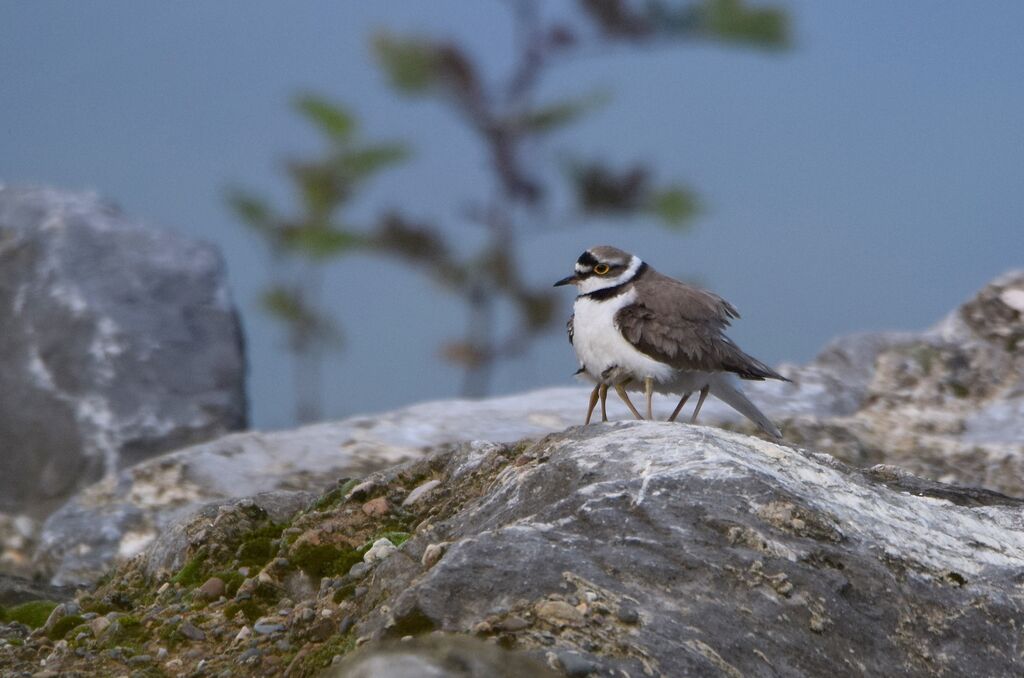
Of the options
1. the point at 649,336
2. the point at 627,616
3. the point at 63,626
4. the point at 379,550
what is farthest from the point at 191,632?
the point at 649,336

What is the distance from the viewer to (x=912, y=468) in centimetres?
863

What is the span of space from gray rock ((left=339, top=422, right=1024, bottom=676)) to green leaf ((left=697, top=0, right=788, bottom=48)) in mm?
12616

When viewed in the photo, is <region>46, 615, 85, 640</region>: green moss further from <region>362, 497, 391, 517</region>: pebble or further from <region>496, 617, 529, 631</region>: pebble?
<region>496, 617, 529, 631</region>: pebble

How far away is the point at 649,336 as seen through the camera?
608 centimetres

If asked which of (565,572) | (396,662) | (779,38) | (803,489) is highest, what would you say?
(779,38)

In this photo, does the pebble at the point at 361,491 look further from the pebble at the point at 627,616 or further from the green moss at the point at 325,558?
the pebble at the point at 627,616

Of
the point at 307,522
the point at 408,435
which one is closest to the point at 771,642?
the point at 307,522

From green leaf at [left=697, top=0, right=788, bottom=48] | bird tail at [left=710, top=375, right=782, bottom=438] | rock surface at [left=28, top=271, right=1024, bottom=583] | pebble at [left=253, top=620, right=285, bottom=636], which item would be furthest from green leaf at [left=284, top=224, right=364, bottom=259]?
pebble at [left=253, top=620, right=285, bottom=636]

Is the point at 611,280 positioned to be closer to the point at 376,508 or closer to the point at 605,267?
the point at 605,267

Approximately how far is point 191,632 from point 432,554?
1.04 meters

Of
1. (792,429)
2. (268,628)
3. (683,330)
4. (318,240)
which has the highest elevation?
(318,240)

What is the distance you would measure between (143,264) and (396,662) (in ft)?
32.8

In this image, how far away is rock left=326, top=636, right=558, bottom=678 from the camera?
3385 millimetres

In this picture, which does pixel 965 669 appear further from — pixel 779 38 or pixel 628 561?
pixel 779 38
